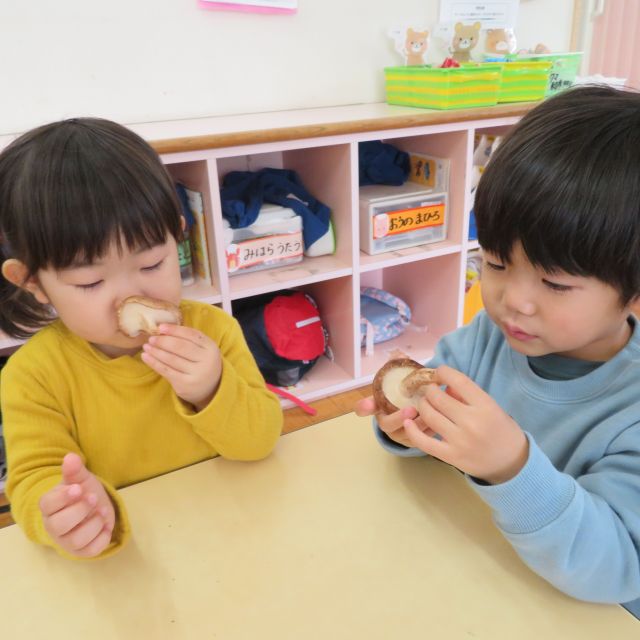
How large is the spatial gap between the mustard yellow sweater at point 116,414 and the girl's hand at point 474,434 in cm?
25

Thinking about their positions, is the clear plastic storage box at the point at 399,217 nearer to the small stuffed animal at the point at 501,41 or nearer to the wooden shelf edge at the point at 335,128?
the wooden shelf edge at the point at 335,128

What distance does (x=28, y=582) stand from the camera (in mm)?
524

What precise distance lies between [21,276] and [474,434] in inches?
21.9

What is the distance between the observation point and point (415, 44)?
1.83 m

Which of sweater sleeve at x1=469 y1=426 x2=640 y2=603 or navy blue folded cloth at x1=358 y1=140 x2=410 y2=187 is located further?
navy blue folded cloth at x1=358 y1=140 x2=410 y2=187

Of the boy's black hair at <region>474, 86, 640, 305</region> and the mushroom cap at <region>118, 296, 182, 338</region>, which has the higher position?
the boy's black hair at <region>474, 86, 640, 305</region>

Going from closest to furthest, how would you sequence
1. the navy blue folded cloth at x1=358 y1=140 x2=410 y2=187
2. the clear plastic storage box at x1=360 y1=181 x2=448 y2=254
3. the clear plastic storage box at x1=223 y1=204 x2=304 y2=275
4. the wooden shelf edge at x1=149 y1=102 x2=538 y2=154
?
1. the wooden shelf edge at x1=149 y1=102 x2=538 y2=154
2. the clear plastic storage box at x1=223 y1=204 x2=304 y2=275
3. the clear plastic storage box at x1=360 y1=181 x2=448 y2=254
4. the navy blue folded cloth at x1=358 y1=140 x2=410 y2=187

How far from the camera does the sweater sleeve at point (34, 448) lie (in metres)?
0.55

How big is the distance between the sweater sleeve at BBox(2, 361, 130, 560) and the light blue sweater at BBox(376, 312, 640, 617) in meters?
0.36

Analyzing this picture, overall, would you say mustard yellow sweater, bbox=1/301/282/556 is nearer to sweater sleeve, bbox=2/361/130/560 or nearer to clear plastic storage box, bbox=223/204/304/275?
sweater sleeve, bbox=2/361/130/560

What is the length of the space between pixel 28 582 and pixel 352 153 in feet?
4.22

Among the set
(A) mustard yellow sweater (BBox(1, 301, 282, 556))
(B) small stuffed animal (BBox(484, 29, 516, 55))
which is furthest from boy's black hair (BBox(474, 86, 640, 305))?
(B) small stuffed animal (BBox(484, 29, 516, 55))

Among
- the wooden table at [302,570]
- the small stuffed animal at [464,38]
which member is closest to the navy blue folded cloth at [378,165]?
the small stuffed animal at [464,38]

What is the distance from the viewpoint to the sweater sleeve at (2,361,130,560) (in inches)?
A: 21.8
